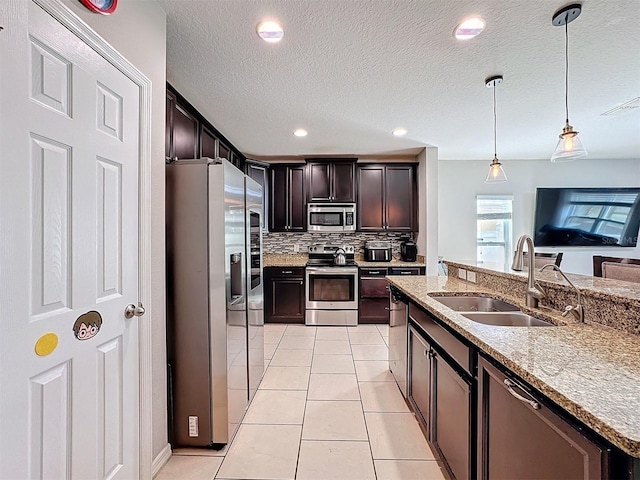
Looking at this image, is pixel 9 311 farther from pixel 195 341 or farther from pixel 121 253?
pixel 195 341

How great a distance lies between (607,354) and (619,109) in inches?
128

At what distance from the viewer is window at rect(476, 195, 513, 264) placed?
5.04m

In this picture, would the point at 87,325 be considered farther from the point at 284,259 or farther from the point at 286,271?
the point at 284,259

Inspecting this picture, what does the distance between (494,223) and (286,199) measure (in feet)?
11.6

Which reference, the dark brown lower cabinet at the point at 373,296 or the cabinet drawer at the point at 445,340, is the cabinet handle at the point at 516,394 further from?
the dark brown lower cabinet at the point at 373,296

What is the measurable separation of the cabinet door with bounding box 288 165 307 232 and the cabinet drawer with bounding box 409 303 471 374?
287cm

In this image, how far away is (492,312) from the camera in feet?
5.76

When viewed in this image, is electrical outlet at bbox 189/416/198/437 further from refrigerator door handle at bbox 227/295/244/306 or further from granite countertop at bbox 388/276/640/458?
granite countertop at bbox 388/276/640/458

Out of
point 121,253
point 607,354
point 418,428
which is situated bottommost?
point 418,428

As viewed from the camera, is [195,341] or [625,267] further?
[625,267]

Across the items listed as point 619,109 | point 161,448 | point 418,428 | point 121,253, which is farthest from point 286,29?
point 619,109

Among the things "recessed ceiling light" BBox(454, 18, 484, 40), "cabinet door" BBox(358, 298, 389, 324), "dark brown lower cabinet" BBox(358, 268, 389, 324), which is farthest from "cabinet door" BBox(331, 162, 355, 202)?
"recessed ceiling light" BBox(454, 18, 484, 40)

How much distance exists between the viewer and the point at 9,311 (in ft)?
2.82

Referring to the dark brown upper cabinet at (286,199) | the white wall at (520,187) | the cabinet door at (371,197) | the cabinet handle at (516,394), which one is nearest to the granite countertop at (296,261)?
the dark brown upper cabinet at (286,199)
